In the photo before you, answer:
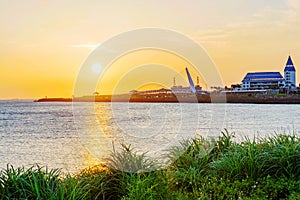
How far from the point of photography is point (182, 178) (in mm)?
5422

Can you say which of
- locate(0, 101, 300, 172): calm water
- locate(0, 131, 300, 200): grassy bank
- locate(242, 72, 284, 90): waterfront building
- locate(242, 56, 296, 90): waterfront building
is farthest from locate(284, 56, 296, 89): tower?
locate(0, 131, 300, 200): grassy bank

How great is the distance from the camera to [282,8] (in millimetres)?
14930

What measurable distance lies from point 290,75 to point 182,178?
87.2m

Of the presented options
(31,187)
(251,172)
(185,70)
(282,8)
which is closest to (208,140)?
(251,172)

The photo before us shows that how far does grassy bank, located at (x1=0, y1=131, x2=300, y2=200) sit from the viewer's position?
4.71 m

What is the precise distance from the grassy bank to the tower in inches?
3359

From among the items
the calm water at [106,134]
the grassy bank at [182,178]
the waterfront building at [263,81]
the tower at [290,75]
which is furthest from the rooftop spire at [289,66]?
the grassy bank at [182,178]

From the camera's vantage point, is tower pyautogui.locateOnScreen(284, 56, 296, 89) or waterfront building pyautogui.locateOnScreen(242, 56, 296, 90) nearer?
tower pyautogui.locateOnScreen(284, 56, 296, 89)

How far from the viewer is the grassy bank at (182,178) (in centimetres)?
471

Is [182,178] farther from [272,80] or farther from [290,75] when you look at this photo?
[272,80]

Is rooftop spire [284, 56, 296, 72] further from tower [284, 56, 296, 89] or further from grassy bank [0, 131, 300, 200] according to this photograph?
grassy bank [0, 131, 300, 200]

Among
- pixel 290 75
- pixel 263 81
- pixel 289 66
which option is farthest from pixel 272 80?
pixel 289 66

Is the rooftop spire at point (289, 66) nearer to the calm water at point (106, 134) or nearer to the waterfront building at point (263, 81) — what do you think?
the waterfront building at point (263, 81)

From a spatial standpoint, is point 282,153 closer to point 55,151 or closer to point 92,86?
point 92,86
